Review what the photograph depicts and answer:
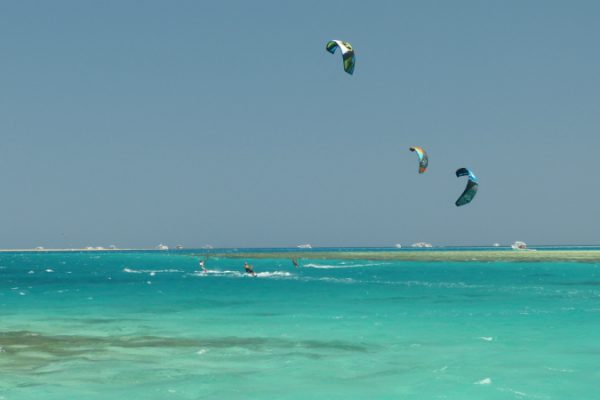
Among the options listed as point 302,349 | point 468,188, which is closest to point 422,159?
point 468,188

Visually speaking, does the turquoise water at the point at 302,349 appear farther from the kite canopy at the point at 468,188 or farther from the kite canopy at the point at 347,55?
the kite canopy at the point at 347,55

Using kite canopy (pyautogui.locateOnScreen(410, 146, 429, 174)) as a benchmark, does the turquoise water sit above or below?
below

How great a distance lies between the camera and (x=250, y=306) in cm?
3791

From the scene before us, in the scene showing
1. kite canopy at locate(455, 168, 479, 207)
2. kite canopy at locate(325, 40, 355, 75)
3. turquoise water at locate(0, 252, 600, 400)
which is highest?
kite canopy at locate(325, 40, 355, 75)

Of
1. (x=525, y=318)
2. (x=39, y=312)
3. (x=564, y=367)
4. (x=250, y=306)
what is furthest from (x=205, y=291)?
(x=564, y=367)

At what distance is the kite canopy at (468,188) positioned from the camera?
28.4m

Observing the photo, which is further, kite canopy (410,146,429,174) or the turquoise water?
kite canopy (410,146,429,174)

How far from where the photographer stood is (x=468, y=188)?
2939 cm

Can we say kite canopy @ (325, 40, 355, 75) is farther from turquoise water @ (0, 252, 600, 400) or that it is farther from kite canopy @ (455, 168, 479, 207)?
turquoise water @ (0, 252, 600, 400)

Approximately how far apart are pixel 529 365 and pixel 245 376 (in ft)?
28.0

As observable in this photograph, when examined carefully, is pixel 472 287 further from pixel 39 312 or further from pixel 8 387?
pixel 8 387

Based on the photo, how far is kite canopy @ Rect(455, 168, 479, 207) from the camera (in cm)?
2842

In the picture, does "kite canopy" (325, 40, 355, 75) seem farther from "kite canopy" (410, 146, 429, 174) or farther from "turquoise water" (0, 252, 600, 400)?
"turquoise water" (0, 252, 600, 400)

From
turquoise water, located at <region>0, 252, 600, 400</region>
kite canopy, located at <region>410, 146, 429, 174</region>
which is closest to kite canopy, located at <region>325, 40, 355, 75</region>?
kite canopy, located at <region>410, 146, 429, 174</region>
